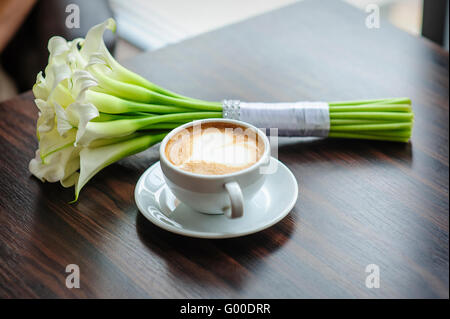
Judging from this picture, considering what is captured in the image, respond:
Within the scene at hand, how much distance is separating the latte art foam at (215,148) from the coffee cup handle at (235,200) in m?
0.04

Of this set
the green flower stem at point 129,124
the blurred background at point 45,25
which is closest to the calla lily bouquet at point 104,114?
the green flower stem at point 129,124

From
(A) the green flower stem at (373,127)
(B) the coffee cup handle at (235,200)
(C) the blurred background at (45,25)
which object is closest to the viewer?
(B) the coffee cup handle at (235,200)

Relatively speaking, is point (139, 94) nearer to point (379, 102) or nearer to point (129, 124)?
point (129, 124)

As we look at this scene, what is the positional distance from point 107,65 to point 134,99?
69mm

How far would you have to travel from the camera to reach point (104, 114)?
2.52 feet

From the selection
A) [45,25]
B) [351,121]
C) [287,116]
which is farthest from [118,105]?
[45,25]

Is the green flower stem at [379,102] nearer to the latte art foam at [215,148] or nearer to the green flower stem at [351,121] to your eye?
the green flower stem at [351,121]

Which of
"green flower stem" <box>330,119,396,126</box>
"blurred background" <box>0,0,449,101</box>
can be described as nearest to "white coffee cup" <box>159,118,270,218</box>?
"green flower stem" <box>330,119,396,126</box>

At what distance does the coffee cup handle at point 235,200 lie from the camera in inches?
24.1

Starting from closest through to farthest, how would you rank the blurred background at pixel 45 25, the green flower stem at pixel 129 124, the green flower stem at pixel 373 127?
the green flower stem at pixel 129 124 < the green flower stem at pixel 373 127 < the blurred background at pixel 45 25

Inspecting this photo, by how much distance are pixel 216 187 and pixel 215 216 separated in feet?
0.24

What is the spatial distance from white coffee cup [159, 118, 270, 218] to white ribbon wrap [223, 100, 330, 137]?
0.18m

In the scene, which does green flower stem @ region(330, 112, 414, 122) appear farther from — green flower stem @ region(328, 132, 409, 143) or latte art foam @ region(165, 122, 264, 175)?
latte art foam @ region(165, 122, 264, 175)
